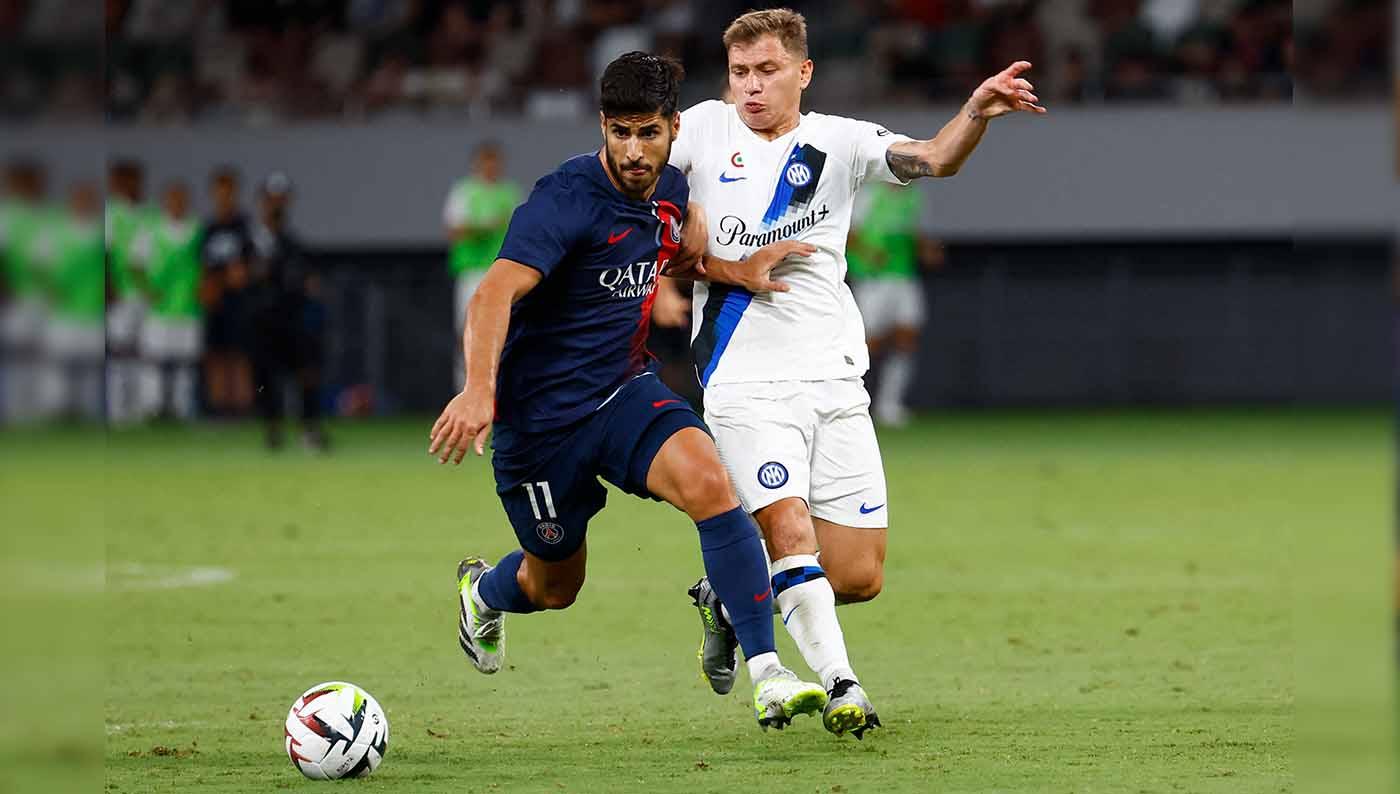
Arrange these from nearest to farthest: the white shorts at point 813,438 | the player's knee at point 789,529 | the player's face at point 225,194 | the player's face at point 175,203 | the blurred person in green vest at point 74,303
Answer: the blurred person in green vest at point 74,303 → the player's knee at point 789,529 → the white shorts at point 813,438 → the player's face at point 225,194 → the player's face at point 175,203

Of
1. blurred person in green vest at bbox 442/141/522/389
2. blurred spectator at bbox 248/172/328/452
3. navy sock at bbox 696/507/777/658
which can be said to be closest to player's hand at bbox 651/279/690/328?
navy sock at bbox 696/507/777/658

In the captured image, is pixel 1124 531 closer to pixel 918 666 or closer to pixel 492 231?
pixel 918 666

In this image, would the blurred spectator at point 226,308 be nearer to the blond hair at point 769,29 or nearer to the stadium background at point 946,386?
the stadium background at point 946,386

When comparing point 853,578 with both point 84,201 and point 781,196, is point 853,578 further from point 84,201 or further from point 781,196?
point 84,201

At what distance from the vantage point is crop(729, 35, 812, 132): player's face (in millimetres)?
6160

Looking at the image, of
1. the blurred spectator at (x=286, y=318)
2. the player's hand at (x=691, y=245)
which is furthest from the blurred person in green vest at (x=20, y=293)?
the blurred spectator at (x=286, y=318)

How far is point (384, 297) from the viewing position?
861 inches

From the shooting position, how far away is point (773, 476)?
6.00m

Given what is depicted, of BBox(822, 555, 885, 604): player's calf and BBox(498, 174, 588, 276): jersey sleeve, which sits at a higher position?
BBox(498, 174, 588, 276): jersey sleeve

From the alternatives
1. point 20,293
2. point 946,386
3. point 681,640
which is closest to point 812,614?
point 681,640

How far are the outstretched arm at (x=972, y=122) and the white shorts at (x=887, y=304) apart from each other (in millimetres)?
Answer: 13587

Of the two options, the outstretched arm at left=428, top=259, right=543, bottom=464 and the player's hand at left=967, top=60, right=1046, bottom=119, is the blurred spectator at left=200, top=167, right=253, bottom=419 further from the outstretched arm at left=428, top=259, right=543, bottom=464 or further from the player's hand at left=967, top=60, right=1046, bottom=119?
the player's hand at left=967, top=60, right=1046, bottom=119

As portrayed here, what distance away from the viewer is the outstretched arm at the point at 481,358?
17.0ft

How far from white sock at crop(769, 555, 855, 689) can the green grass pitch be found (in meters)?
0.24
